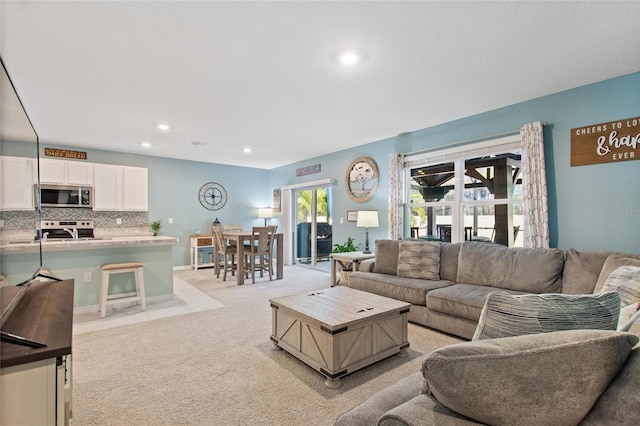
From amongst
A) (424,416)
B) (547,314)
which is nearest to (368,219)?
(547,314)

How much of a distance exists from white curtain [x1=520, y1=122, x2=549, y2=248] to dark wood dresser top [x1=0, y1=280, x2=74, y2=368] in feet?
12.8

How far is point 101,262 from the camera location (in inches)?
147

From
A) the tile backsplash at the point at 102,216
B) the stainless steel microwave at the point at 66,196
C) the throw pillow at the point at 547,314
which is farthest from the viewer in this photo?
the tile backsplash at the point at 102,216

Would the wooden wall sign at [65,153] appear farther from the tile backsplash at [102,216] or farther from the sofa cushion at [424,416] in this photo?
the sofa cushion at [424,416]

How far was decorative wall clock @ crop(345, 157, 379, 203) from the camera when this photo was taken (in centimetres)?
523

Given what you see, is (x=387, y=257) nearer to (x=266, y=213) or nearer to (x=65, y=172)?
(x=266, y=213)

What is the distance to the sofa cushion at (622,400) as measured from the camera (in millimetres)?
666

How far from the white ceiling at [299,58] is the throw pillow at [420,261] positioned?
1.69 metres

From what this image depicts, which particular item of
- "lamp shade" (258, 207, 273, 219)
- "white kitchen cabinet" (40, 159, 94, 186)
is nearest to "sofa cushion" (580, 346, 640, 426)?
"white kitchen cabinet" (40, 159, 94, 186)

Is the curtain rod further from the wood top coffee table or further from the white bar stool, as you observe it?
the white bar stool

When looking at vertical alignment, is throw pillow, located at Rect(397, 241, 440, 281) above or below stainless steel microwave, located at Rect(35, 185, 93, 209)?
below

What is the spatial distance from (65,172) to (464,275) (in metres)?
6.46

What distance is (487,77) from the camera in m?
2.87

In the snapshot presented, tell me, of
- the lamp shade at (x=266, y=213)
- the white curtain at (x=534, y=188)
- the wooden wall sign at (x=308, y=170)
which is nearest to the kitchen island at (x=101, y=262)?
the wooden wall sign at (x=308, y=170)
